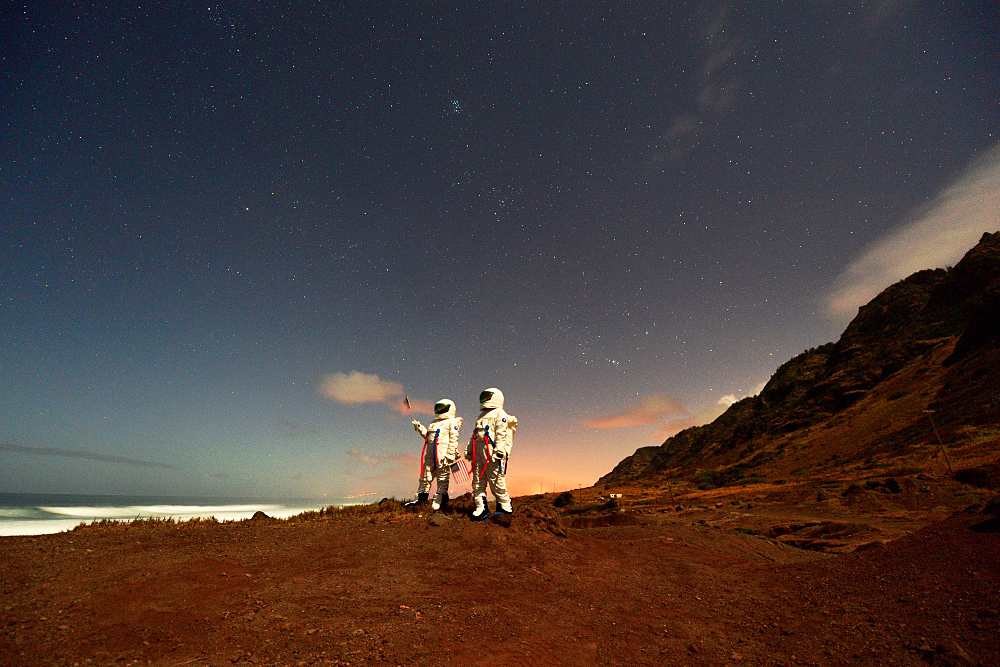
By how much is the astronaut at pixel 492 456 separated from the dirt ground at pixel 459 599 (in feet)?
2.71

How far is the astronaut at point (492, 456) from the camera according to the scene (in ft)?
33.5

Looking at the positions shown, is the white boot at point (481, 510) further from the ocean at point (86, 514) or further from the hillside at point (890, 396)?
the hillside at point (890, 396)

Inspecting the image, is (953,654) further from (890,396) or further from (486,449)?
(890,396)

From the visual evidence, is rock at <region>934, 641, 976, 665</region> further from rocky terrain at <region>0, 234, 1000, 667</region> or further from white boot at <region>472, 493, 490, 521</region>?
white boot at <region>472, 493, 490, 521</region>

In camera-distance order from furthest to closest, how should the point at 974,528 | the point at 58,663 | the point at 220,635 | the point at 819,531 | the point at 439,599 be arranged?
1. the point at 819,531
2. the point at 974,528
3. the point at 439,599
4. the point at 220,635
5. the point at 58,663

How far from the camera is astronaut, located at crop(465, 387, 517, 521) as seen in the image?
402 inches

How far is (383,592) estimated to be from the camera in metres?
6.11

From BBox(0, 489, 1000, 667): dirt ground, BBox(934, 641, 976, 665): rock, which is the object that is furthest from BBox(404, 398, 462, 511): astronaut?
BBox(934, 641, 976, 665): rock

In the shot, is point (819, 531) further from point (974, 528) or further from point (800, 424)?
point (800, 424)

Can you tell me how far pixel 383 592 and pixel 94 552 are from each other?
4.82 metres

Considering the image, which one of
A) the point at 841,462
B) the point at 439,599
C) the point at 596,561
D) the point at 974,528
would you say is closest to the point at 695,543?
the point at 596,561

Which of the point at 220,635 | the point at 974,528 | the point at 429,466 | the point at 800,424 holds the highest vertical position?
the point at 800,424

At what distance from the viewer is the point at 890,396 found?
5272cm

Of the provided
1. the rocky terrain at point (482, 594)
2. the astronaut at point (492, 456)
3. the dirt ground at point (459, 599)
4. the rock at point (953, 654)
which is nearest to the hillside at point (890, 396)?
the rocky terrain at point (482, 594)
